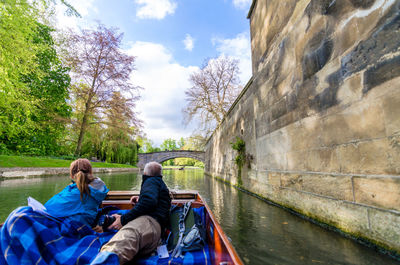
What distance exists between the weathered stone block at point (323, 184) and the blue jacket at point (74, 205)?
3029 mm

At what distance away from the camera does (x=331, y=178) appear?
9.12 feet

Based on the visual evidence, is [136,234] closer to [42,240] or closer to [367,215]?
[42,240]

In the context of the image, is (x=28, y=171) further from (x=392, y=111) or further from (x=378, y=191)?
(x=392, y=111)

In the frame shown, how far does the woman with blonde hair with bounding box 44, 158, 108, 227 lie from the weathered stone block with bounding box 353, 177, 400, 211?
2.99 m

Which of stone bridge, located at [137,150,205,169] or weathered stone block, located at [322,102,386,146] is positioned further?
stone bridge, located at [137,150,205,169]

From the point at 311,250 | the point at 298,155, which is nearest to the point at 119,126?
the point at 298,155

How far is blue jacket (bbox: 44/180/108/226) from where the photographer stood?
1.72 m

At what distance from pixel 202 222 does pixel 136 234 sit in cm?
102

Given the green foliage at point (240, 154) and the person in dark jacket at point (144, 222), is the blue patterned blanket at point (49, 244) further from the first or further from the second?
the green foliage at point (240, 154)

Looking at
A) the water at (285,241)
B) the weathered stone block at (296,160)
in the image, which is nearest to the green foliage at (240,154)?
the weathered stone block at (296,160)

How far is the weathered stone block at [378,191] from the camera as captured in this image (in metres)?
1.91

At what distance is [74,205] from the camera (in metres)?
1.79

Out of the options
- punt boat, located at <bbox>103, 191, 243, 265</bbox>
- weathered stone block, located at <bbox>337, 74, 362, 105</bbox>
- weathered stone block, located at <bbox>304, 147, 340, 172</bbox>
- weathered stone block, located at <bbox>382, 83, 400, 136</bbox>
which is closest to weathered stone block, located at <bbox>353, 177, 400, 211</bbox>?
weathered stone block, located at <bbox>304, 147, 340, 172</bbox>

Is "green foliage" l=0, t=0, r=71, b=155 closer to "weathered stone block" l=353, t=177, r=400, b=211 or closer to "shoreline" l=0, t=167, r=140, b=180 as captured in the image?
"shoreline" l=0, t=167, r=140, b=180
